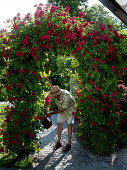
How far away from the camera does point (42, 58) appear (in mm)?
3666

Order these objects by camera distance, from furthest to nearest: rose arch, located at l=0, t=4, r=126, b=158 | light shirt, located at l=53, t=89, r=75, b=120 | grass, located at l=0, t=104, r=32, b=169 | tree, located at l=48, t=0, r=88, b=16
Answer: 1. tree, located at l=48, t=0, r=88, b=16
2. light shirt, located at l=53, t=89, r=75, b=120
3. grass, located at l=0, t=104, r=32, b=169
4. rose arch, located at l=0, t=4, r=126, b=158

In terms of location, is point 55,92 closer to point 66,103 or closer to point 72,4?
point 66,103

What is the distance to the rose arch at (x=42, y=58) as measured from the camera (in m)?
3.62

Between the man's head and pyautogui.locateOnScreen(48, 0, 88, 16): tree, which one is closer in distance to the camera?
the man's head

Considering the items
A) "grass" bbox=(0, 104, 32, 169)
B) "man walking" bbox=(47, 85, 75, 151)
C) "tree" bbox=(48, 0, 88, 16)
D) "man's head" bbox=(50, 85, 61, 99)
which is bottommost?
"grass" bbox=(0, 104, 32, 169)

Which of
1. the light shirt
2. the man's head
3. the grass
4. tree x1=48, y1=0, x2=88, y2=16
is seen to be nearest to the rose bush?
the light shirt

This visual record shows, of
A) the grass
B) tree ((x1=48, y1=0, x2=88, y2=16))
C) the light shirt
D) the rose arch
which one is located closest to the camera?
the rose arch

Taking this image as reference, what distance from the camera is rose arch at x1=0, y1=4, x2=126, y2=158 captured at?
3.62 metres

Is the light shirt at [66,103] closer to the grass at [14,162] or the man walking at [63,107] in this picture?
the man walking at [63,107]

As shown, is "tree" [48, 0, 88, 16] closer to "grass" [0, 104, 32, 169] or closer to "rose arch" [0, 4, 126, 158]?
"rose arch" [0, 4, 126, 158]

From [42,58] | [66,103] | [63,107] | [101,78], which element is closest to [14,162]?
[63,107]

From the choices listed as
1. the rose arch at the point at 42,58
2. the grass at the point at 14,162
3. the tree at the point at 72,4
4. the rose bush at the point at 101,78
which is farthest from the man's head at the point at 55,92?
the tree at the point at 72,4

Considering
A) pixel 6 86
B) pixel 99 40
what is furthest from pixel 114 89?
pixel 6 86

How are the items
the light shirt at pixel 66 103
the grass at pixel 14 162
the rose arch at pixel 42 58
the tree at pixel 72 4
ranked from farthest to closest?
the tree at pixel 72 4
the light shirt at pixel 66 103
the grass at pixel 14 162
the rose arch at pixel 42 58
